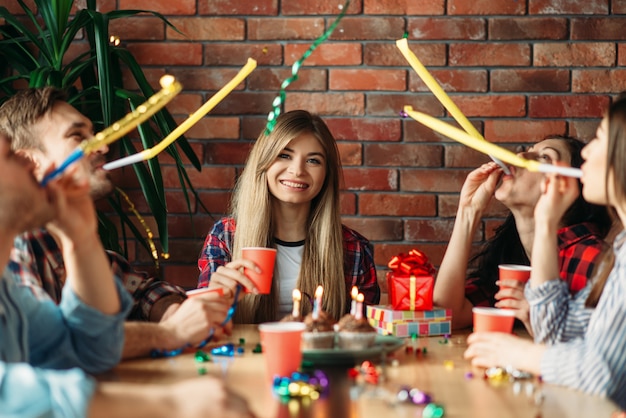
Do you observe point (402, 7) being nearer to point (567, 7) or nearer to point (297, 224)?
point (567, 7)

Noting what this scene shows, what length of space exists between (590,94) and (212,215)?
1632mm

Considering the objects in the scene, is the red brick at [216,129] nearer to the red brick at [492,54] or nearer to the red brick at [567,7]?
the red brick at [492,54]

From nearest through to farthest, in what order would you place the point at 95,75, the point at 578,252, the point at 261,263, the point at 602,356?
the point at 602,356
the point at 261,263
the point at 578,252
the point at 95,75

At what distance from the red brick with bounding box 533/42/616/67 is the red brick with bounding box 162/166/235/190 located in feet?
4.41

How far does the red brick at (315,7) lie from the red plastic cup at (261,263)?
4.68ft

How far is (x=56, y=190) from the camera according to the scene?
138 centimetres

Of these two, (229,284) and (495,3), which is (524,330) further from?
(495,3)

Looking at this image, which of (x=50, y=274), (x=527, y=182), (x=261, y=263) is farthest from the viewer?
(x=527, y=182)

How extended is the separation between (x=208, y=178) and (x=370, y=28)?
2.99 feet

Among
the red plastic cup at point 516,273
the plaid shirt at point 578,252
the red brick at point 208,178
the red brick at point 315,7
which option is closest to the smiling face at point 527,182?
the plaid shirt at point 578,252

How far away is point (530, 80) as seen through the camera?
3076 mm

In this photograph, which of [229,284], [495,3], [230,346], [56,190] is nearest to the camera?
[56,190]

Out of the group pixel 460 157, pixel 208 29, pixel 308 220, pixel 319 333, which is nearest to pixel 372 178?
pixel 460 157

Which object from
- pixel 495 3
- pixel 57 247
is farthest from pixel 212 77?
pixel 57 247
